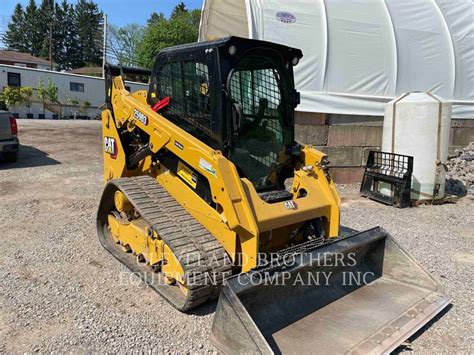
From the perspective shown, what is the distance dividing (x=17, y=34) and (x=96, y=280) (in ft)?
242

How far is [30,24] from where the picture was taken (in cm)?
6488

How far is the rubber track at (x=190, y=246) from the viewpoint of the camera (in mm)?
3092

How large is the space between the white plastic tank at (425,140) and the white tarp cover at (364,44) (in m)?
1.49

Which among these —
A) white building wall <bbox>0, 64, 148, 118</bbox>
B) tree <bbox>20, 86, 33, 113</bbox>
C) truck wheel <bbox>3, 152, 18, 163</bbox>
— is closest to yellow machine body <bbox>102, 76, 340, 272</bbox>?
truck wheel <bbox>3, 152, 18, 163</bbox>

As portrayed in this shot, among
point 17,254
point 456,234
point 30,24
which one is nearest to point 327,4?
point 456,234

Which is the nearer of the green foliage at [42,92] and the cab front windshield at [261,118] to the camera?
the cab front windshield at [261,118]

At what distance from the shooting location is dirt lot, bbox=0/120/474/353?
300 centimetres

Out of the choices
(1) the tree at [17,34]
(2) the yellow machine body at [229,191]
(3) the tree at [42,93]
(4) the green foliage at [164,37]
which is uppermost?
(1) the tree at [17,34]

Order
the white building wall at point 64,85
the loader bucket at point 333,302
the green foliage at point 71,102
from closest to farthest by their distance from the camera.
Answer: the loader bucket at point 333,302 < the white building wall at point 64,85 < the green foliage at point 71,102

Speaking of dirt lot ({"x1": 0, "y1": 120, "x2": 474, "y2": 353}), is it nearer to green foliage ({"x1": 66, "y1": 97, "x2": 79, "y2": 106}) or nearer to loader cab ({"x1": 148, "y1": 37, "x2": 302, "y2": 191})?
loader cab ({"x1": 148, "y1": 37, "x2": 302, "y2": 191})

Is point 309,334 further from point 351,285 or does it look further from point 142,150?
point 142,150

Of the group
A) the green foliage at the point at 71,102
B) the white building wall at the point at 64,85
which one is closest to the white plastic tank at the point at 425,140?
the white building wall at the point at 64,85

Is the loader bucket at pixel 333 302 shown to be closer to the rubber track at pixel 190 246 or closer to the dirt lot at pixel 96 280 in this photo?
the dirt lot at pixel 96 280

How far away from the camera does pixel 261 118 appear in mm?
3801
